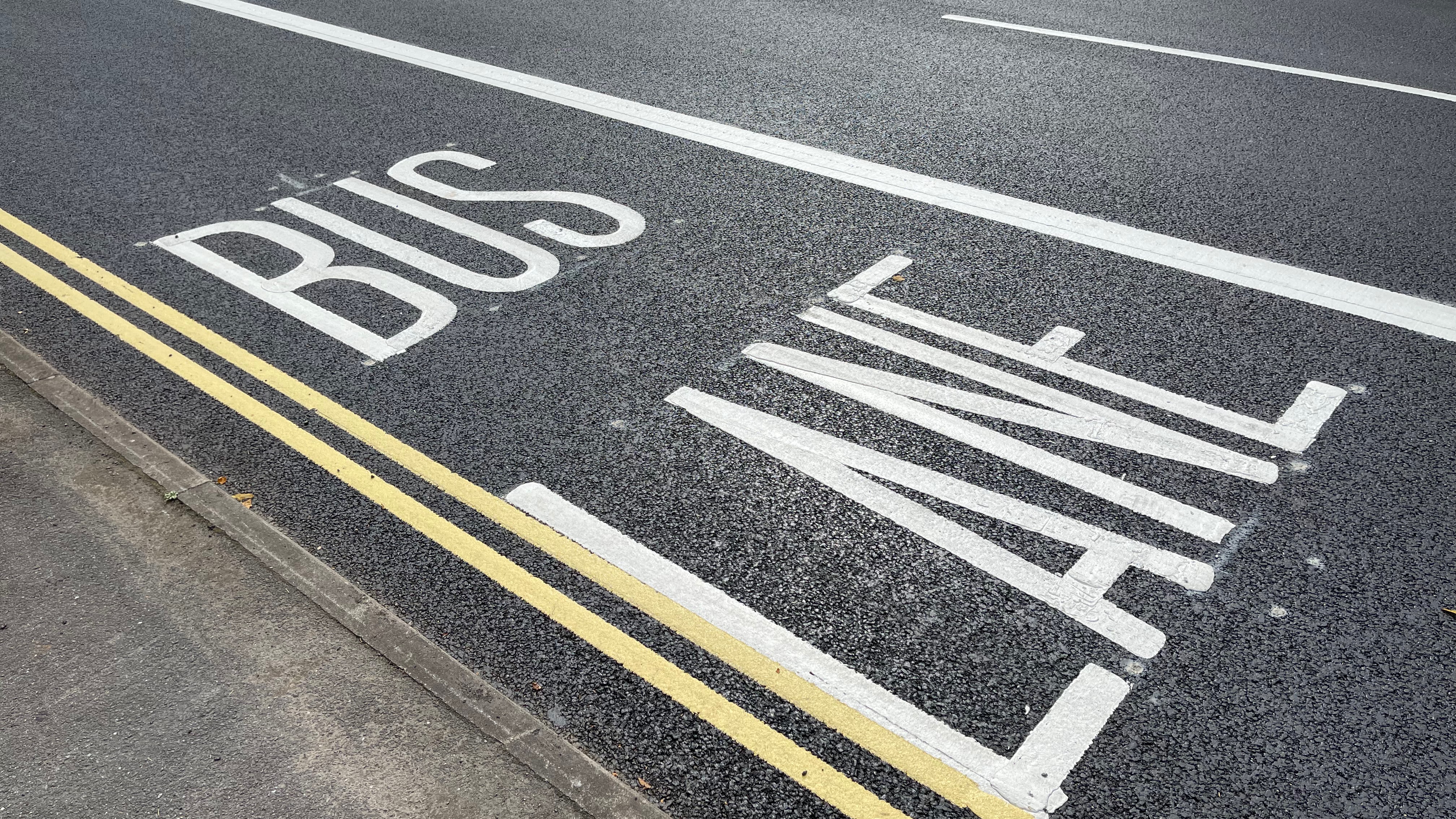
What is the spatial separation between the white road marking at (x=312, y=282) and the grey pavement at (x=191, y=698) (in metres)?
1.41

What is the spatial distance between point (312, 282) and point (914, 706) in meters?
4.21

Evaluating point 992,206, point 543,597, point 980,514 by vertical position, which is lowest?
point 543,597

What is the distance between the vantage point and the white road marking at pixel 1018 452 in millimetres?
4223

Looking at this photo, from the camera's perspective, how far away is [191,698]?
3537mm

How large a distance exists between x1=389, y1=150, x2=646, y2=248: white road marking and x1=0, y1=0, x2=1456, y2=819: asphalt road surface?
5 cm

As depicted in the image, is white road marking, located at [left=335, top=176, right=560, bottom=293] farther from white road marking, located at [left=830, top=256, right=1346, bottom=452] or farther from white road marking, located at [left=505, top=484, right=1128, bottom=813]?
white road marking, located at [left=505, top=484, right=1128, bottom=813]

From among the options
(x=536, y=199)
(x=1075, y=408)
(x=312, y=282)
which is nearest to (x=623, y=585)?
(x=1075, y=408)

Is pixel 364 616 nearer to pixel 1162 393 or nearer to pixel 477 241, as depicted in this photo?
pixel 477 241

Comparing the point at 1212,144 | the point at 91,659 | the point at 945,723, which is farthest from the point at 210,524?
the point at 1212,144

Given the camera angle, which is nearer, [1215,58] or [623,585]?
[623,585]

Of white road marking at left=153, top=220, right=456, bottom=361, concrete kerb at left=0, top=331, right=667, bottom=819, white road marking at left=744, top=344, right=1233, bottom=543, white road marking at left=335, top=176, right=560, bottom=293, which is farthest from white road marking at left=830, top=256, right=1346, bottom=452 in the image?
concrete kerb at left=0, top=331, right=667, bottom=819

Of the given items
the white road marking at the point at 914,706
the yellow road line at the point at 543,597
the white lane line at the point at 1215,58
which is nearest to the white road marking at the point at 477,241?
the yellow road line at the point at 543,597

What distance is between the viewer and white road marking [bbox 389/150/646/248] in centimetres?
641

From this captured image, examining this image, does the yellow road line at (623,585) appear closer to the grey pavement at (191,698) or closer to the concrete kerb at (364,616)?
the concrete kerb at (364,616)
